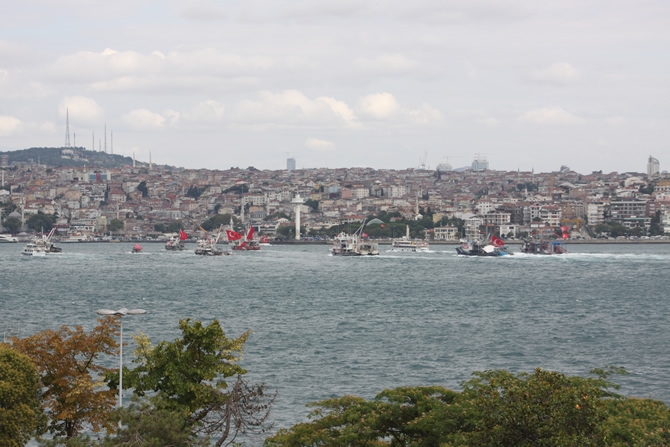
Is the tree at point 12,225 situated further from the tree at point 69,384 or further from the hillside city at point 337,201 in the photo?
the tree at point 69,384

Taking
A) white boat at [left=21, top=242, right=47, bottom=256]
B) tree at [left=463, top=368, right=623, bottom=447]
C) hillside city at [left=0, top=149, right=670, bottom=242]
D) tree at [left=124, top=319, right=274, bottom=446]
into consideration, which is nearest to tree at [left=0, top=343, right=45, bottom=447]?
tree at [left=124, top=319, right=274, bottom=446]

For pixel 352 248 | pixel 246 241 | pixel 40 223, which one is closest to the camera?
pixel 352 248

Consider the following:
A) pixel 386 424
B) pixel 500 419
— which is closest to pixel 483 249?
pixel 386 424

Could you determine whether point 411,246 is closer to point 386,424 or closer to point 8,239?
point 8,239

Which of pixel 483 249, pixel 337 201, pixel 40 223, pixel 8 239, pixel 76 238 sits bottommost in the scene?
pixel 8 239

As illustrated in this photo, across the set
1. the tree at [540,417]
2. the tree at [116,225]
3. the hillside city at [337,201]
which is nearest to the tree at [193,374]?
the tree at [540,417]

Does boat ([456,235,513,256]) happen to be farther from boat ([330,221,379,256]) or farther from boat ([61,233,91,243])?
Answer: boat ([61,233,91,243])

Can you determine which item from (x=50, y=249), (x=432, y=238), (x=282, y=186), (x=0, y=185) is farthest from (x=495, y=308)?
(x=0, y=185)
